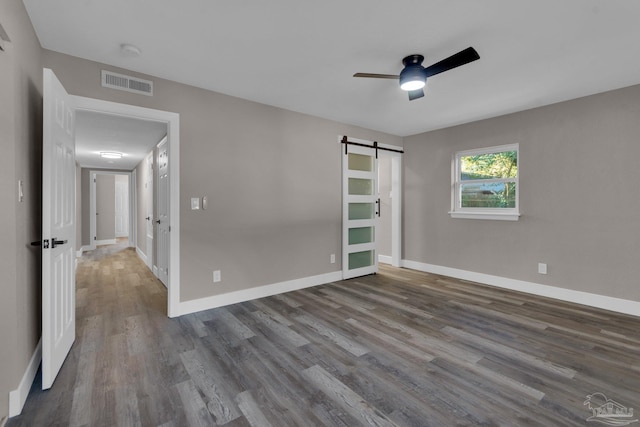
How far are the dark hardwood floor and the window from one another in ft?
4.44

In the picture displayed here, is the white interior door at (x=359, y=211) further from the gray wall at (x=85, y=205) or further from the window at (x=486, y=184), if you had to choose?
the gray wall at (x=85, y=205)

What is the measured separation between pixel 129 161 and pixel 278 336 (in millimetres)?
6404

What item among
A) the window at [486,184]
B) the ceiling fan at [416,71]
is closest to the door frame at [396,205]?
the window at [486,184]

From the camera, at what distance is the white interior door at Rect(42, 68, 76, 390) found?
73.8 inches

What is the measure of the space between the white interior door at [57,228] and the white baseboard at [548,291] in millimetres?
4815

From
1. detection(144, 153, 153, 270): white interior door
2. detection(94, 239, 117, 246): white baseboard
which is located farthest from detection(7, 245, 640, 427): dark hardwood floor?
detection(94, 239, 117, 246): white baseboard

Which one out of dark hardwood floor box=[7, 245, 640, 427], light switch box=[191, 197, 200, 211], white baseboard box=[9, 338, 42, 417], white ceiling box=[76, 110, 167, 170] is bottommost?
dark hardwood floor box=[7, 245, 640, 427]

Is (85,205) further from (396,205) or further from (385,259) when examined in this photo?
(396,205)

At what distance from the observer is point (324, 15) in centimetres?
204

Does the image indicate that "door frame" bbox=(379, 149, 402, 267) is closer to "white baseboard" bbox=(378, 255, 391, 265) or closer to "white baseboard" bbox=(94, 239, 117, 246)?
"white baseboard" bbox=(378, 255, 391, 265)

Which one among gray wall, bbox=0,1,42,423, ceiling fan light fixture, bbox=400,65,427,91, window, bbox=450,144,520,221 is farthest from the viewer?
window, bbox=450,144,520,221

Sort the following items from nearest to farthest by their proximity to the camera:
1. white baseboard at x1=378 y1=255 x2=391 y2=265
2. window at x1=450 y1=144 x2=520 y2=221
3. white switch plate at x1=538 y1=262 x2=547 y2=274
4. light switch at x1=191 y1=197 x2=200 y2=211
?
light switch at x1=191 y1=197 x2=200 y2=211
white switch plate at x1=538 y1=262 x2=547 y2=274
window at x1=450 y1=144 x2=520 y2=221
white baseboard at x1=378 y1=255 x2=391 y2=265

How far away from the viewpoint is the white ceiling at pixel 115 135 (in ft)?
11.9

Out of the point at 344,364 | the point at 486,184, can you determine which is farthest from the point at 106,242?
the point at 486,184
